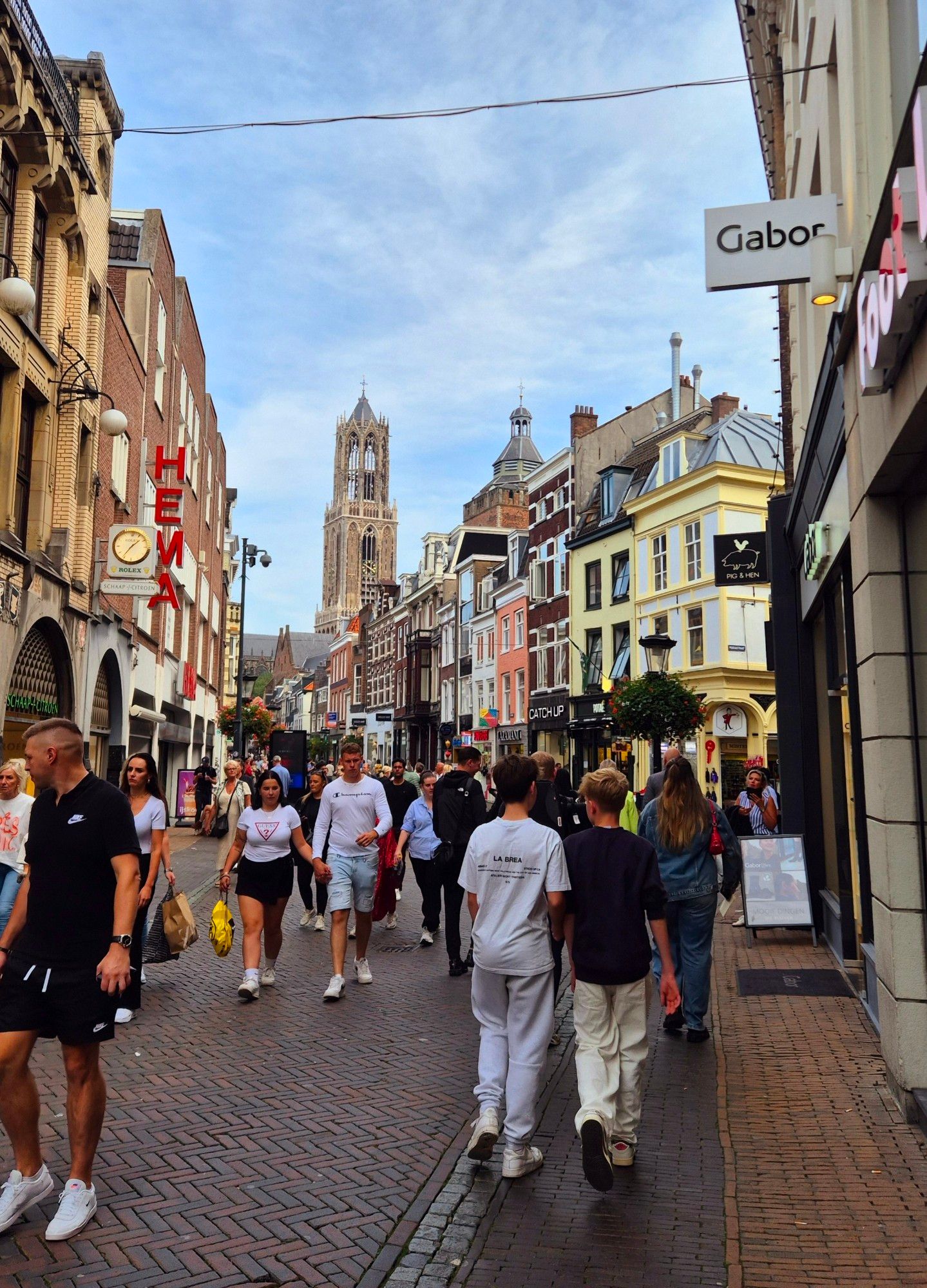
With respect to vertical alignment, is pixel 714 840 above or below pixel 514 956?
above

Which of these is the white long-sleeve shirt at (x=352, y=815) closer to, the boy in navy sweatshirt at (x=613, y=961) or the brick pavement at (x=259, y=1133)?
the brick pavement at (x=259, y=1133)

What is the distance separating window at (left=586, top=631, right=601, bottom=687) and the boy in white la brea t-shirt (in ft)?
111

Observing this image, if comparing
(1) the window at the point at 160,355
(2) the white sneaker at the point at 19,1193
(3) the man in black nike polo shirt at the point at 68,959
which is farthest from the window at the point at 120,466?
(2) the white sneaker at the point at 19,1193

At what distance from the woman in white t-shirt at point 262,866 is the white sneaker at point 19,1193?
13.0 feet

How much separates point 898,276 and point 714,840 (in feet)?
14.3

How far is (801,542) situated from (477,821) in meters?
5.39

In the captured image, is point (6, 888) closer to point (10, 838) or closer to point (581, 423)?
point (10, 838)

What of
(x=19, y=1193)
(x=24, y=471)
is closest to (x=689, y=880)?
(x=19, y=1193)

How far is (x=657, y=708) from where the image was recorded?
23484 mm

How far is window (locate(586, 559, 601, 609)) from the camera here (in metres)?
39.6

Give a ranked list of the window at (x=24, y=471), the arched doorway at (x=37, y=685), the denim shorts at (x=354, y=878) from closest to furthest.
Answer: the denim shorts at (x=354, y=878) < the arched doorway at (x=37, y=685) < the window at (x=24, y=471)

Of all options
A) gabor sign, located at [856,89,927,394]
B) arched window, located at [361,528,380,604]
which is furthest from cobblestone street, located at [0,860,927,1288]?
arched window, located at [361,528,380,604]

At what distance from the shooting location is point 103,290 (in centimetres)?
1897

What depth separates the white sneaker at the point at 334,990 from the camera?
317 inches
